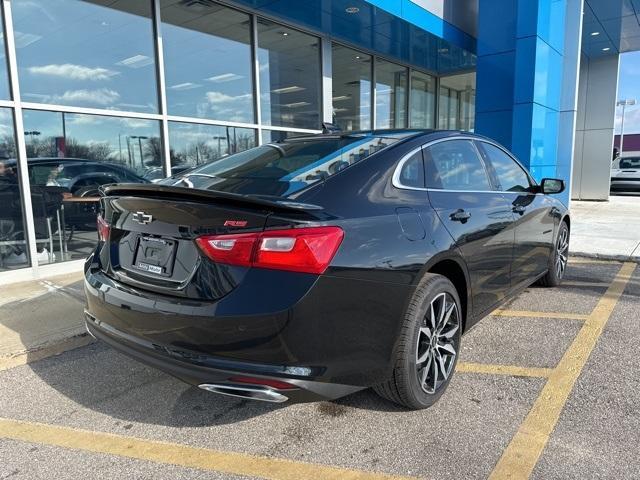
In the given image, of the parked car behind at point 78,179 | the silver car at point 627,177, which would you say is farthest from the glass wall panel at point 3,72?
A: the silver car at point 627,177

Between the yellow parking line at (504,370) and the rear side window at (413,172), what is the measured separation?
53.1 inches

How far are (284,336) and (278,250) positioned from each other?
372mm

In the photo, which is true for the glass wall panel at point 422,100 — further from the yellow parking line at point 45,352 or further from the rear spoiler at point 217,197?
the rear spoiler at point 217,197

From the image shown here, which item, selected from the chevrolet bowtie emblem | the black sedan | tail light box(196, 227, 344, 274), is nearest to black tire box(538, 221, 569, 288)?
the black sedan

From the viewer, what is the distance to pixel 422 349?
9.13 ft

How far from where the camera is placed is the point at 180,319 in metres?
2.24

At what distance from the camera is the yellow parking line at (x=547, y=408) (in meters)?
2.33

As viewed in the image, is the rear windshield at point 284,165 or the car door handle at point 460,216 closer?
the rear windshield at point 284,165

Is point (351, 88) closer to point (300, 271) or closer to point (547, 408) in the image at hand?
point (547, 408)

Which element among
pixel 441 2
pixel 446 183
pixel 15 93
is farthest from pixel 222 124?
pixel 446 183

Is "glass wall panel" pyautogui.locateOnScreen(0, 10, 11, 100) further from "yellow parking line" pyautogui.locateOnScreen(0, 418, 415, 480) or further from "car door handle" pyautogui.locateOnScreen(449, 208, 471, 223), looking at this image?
"car door handle" pyautogui.locateOnScreen(449, 208, 471, 223)

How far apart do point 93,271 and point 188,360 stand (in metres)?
1.01

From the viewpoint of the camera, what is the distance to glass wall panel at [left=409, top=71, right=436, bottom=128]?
44.4 ft

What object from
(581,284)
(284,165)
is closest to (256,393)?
(284,165)
